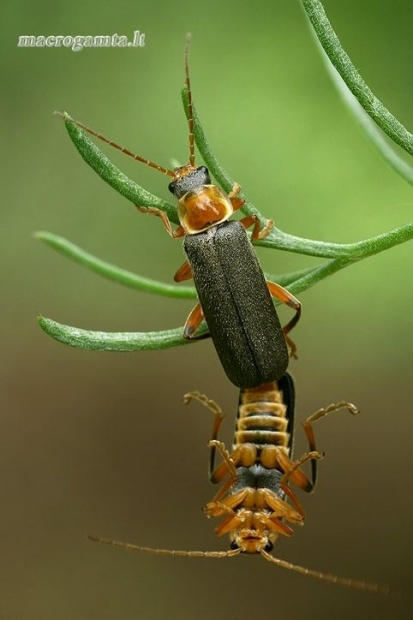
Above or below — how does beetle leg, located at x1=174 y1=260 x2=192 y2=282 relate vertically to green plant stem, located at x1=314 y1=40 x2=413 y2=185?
below

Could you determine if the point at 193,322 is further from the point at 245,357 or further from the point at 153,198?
the point at 153,198

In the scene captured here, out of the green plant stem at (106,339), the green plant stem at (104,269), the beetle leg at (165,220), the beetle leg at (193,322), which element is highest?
the beetle leg at (165,220)

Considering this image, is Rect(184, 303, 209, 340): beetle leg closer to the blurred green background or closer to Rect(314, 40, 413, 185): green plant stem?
Rect(314, 40, 413, 185): green plant stem

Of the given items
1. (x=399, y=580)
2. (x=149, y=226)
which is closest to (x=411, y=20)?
(x=149, y=226)

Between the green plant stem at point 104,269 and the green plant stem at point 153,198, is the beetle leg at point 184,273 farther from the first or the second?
the green plant stem at point 153,198

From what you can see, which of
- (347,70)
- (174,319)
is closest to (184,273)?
(347,70)

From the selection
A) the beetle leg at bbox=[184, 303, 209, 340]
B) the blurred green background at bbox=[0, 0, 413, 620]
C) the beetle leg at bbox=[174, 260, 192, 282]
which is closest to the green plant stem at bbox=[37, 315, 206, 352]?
the beetle leg at bbox=[184, 303, 209, 340]

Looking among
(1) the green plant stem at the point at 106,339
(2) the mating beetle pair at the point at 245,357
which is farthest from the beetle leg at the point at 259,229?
(1) the green plant stem at the point at 106,339
